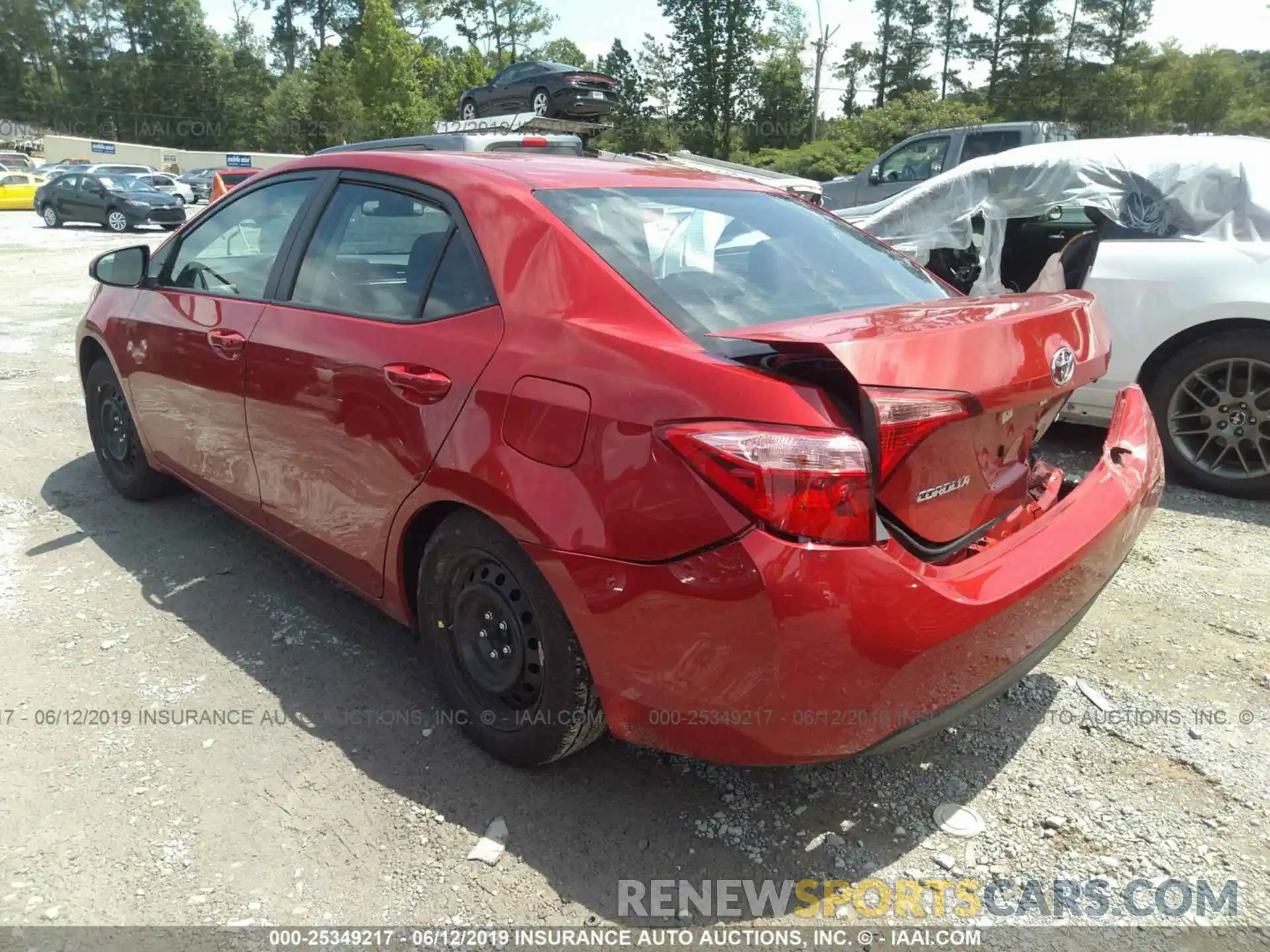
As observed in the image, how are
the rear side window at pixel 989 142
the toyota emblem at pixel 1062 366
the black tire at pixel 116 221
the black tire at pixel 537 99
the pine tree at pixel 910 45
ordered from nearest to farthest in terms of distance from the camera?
1. the toyota emblem at pixel 1062 366
2. the rear side window at pixel 989 142
3. the black tire at pixel 537 99
4. the black tire at pixel 116 221
5. the pine tree at pixel 910 45

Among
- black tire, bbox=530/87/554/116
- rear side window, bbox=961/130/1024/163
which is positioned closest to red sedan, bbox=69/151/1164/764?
rear side window, bbox=961/130/1024/163

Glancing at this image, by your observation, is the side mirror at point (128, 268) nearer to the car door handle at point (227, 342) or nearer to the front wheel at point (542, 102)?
the car door handle at point (227, 342)

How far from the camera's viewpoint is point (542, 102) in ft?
61.6

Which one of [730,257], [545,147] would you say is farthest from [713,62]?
[730,257]

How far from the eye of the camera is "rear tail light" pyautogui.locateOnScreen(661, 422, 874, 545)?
5.85 ft

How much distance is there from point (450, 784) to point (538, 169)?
1845 millimetres

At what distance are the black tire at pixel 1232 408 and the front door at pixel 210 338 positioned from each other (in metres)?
4.15

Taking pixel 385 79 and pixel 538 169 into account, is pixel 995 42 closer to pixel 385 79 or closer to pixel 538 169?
pixel 385 79

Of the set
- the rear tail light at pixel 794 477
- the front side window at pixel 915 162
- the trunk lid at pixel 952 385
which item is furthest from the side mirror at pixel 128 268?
the front side window at pixel 915 162

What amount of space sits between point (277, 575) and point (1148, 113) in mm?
55698

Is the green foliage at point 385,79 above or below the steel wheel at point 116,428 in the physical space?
above

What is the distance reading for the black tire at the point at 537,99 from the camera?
1856 cm

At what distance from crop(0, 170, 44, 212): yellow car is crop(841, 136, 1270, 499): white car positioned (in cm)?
3195

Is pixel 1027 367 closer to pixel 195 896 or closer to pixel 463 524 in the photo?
pixel 463 524
